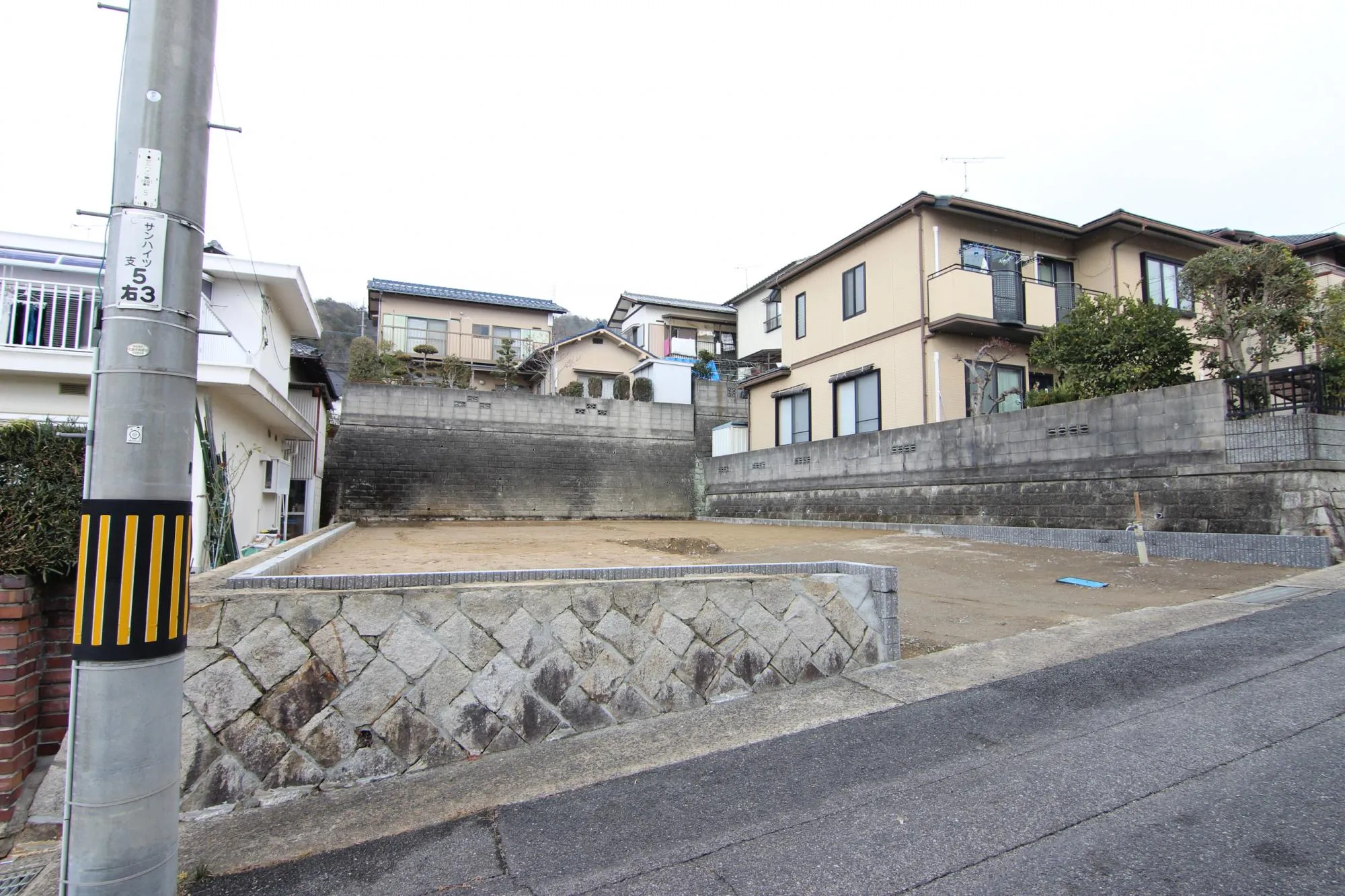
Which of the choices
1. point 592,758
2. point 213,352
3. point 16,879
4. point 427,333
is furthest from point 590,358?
point 16,879

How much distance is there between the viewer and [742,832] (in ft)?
7.95

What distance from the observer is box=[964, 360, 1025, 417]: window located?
1363 cm

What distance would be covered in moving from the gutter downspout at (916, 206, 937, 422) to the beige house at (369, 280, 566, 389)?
17.7m

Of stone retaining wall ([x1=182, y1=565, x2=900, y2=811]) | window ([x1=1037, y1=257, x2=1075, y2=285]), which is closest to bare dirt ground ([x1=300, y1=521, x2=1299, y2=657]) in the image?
stone retaining wall ([x1=182, y1=565, x2=900, y2=811])

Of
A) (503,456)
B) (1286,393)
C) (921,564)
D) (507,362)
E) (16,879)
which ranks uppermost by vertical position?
(507,362)

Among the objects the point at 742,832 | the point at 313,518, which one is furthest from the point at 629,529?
the point at 742,832

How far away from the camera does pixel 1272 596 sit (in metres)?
5.70

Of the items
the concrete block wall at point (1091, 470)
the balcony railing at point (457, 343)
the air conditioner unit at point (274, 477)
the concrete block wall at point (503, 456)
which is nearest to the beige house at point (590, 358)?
the balcony railing at point (457, 343)

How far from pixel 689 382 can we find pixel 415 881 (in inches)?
871

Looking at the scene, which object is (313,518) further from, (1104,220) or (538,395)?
(1104,220)

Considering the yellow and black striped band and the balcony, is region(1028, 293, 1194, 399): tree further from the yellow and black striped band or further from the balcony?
the yellow and black striped band

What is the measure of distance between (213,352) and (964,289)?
12765mm

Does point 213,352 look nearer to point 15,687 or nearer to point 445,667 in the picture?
point 15,687

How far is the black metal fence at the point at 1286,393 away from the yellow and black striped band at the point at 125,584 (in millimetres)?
9881
